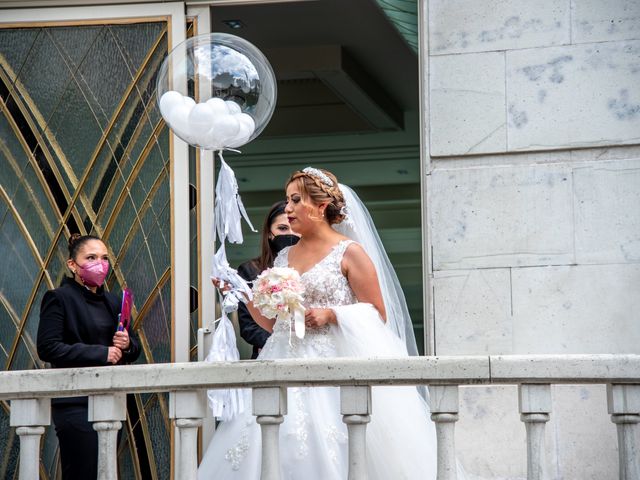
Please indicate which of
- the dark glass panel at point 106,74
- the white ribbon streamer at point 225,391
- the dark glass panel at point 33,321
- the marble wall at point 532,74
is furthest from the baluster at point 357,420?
the dark glass panel at point 106,74

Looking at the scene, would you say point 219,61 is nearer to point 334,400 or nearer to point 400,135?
point 334,400

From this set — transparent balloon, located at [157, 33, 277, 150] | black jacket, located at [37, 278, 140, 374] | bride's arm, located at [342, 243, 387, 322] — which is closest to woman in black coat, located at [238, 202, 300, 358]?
black jacket, located at [37, 278, 140, 374]

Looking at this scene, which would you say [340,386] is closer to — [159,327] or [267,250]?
[267,250]

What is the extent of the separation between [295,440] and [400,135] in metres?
6.83

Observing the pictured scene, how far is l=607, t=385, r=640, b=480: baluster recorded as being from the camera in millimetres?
5273

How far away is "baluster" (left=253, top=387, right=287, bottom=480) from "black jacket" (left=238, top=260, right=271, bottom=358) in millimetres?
1357

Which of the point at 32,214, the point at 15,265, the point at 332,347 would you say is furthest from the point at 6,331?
the point at 332,347

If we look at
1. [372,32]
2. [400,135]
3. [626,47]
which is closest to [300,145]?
[400,135]

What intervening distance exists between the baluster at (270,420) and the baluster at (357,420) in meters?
0.27

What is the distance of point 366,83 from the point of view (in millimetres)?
10961

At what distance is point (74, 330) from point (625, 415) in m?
2.79

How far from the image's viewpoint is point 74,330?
21.8ft

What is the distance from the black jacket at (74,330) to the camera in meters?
6.52

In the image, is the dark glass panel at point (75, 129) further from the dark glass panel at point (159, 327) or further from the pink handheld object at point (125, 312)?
the pink handheld object at point (125, 312)
